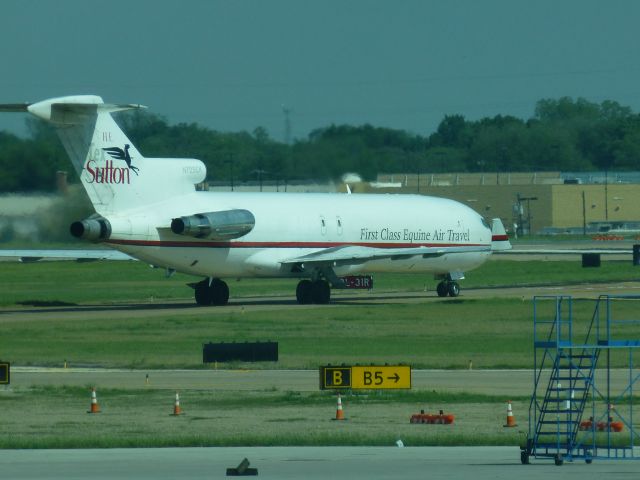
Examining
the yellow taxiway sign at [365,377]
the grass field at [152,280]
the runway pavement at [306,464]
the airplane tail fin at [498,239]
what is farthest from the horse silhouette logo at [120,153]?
the runway pavement at [306,464]

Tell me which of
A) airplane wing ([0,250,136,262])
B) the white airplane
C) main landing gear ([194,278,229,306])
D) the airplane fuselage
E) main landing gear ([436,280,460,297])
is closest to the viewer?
the white airplane

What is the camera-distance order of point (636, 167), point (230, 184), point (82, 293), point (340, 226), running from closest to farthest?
point (340, 226) < point (82, 293) < point (230, 184) < point (636, 167)

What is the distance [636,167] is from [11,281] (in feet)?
295

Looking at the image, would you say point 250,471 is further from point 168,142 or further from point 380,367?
point 168,142

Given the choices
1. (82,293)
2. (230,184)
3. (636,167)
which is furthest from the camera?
(636,167)

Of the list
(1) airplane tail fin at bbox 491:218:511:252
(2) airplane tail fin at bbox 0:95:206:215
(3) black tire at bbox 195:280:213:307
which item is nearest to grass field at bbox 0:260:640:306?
(1) airplane tail fin at bbox 491:218:511:252

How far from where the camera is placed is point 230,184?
94688 mm

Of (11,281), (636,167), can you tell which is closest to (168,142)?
(11,281)

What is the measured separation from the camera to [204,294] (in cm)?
6131

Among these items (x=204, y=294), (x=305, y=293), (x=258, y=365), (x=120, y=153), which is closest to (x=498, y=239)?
(x=305, y=293)

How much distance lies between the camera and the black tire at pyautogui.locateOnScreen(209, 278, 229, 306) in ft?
201

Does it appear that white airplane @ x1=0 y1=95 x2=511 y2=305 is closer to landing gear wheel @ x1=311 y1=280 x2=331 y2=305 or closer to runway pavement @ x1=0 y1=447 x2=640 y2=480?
landing gear wheel @ x1=311 y1=280 x2=331 y2=305

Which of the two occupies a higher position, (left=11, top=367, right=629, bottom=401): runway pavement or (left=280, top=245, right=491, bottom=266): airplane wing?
(left=280, top=245, right=491, bottom=266): airplane wing

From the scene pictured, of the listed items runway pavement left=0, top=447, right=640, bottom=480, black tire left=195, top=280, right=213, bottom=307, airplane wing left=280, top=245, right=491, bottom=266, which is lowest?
runway pavement left=0, top=447, right=640, bottom=480
